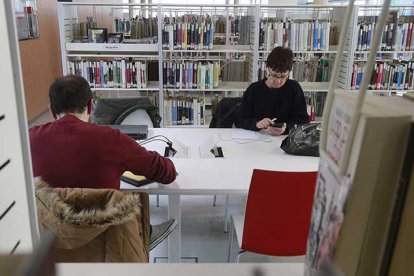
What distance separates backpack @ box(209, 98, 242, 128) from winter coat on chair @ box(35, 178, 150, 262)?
1969 mm

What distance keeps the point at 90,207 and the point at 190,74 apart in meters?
3.33

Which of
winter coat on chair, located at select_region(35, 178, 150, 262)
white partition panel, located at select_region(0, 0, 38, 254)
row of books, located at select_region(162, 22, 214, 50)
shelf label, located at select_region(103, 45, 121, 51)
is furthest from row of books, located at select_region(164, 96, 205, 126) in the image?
white partition panel, located at select_region(0, 0, 38, 254)

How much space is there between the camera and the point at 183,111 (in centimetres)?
467

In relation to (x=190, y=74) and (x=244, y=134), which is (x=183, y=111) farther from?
(x=244, y=134)

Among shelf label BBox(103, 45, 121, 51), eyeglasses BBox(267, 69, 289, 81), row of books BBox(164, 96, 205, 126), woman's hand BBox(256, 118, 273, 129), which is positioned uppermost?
shelf label BBox(103, 45, 121, 51)

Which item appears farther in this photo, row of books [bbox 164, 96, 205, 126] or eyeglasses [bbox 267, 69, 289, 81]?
row of books [bbox 164, 96, 205, 126]

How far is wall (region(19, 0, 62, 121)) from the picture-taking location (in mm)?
5766

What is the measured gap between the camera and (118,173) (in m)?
1.83

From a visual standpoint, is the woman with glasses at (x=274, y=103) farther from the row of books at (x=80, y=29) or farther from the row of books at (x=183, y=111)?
the row of books at (x=80, y=29)

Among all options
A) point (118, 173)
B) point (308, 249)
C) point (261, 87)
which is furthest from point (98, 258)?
point (261, 87)

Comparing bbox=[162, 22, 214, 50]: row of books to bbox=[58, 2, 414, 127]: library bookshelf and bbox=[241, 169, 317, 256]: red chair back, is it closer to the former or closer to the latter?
bbox=[58, 2, 414, 127]: library bookshelf

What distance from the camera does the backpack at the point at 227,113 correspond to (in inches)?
131

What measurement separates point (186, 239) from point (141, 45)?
241 cm

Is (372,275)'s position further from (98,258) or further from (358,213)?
(98,258)
